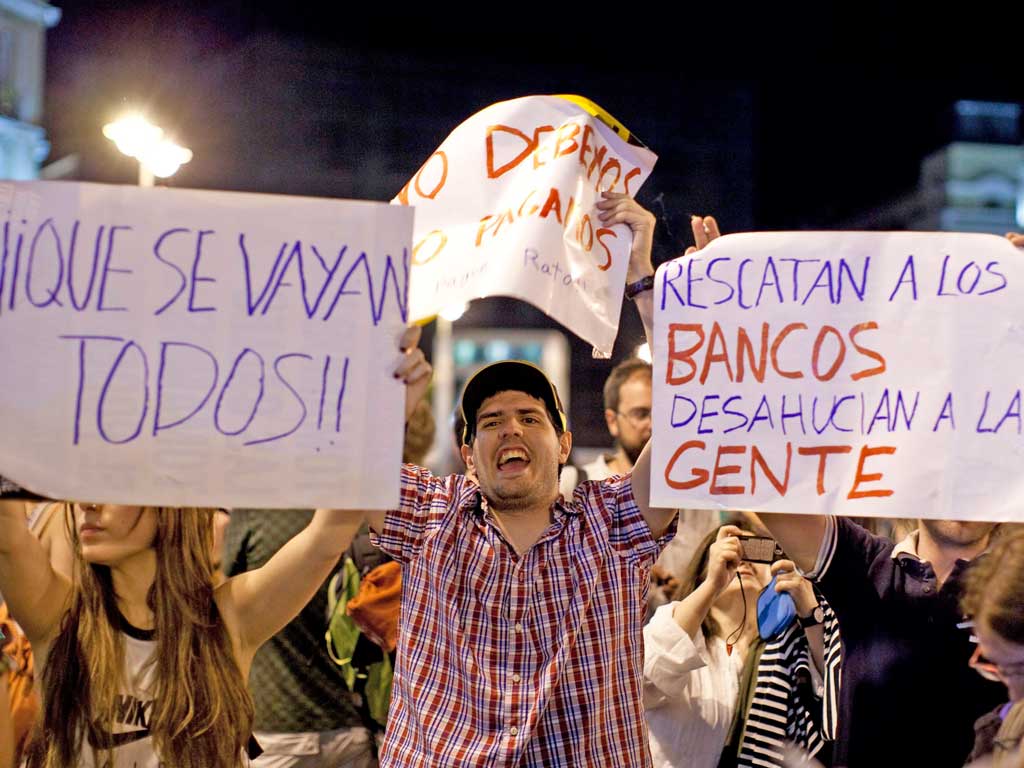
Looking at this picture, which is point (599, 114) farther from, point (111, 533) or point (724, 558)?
point (111, 533)

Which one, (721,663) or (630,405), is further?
(630,405)

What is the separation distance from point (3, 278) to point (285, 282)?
0.48 meters

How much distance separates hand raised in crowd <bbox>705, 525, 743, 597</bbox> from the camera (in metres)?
2.84

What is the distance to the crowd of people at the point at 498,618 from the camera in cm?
218

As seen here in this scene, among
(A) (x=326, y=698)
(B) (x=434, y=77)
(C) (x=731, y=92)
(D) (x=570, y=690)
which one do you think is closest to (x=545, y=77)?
(B) (x=434, y=77)

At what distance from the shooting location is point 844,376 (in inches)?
87.9

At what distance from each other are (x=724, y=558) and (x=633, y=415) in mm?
1504

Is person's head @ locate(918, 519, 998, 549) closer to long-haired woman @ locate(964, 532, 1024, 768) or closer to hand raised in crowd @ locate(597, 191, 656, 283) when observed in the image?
long-haired woman @ locate(964, 532, 1024, 768)

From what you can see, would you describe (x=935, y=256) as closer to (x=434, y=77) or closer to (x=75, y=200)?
(x=75, y=200)

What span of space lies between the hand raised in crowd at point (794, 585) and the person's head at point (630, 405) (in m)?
1.40

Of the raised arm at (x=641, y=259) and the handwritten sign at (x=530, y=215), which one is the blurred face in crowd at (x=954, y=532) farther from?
the handwritten sign at (x=530, y=215)

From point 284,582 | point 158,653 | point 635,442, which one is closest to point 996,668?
point 284,582

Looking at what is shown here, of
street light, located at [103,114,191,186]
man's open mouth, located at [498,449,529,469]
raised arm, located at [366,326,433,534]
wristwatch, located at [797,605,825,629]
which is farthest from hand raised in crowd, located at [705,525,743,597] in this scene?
street light, located at [103,114,191,186]

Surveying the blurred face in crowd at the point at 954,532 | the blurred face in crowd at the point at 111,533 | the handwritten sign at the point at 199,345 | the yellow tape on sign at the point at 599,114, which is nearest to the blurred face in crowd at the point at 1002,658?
the blurred face in crowd at the point at 954,532
